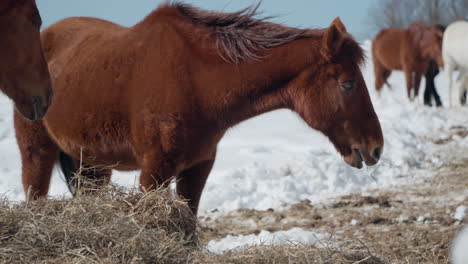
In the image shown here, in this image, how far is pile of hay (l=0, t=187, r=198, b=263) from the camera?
7.90 feet

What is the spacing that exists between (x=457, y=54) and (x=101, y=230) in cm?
1350

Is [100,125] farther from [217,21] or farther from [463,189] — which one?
[463,189]

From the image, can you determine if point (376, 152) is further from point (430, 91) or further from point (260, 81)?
point (430, 91)

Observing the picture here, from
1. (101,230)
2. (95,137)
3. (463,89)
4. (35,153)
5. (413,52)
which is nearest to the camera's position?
(101,230)

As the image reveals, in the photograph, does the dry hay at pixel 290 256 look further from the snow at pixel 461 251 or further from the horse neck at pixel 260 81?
the snow at pixel 461 251

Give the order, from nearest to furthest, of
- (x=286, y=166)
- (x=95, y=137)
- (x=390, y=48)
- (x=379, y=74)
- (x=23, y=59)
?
(x=23, y=59)
(x=95, y=137)
(x=286, y=166)
(x=390, y=48)
(x=379, y=74)

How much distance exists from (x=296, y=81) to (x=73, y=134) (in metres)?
1.67

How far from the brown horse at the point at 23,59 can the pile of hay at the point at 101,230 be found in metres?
0.57

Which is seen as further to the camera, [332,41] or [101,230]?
[332,41]

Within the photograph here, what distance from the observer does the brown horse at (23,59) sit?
2.92 metres

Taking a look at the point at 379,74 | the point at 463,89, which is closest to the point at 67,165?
the point at 463,89

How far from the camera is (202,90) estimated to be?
12.4 feet

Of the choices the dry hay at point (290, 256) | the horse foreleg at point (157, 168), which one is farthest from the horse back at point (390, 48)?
the dry hay at point (290, 256)

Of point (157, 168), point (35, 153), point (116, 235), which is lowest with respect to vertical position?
point (35, 153)
